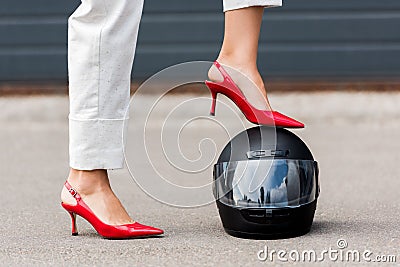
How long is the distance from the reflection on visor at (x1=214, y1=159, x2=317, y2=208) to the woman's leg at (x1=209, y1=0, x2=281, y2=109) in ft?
0.65

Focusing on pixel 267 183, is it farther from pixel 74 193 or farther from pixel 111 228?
pixel 74 193

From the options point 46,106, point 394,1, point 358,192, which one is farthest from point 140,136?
point 394,1

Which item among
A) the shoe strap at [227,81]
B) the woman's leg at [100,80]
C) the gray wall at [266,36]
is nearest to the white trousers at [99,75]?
the woman's leg at [100,80]

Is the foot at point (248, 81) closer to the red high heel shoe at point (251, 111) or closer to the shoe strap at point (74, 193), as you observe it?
the red high heel shoe at point (251, 111)

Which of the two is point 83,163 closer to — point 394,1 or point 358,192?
point 358,192

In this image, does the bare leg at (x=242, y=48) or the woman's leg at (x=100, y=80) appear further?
the bare leg at (x=242, y=48)

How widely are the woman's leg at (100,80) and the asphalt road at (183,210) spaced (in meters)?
0.08

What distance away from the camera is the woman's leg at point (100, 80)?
2328 millimetres

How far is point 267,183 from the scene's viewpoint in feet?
7.73

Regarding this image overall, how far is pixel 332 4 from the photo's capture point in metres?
5.79

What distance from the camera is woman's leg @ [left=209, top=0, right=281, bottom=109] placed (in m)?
2.44

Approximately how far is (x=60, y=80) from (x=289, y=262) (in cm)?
404

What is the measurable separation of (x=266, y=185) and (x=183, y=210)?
2.03ft

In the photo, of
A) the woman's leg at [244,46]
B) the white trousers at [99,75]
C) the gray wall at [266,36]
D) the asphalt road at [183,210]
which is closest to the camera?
the asphalt road at [183,210]
